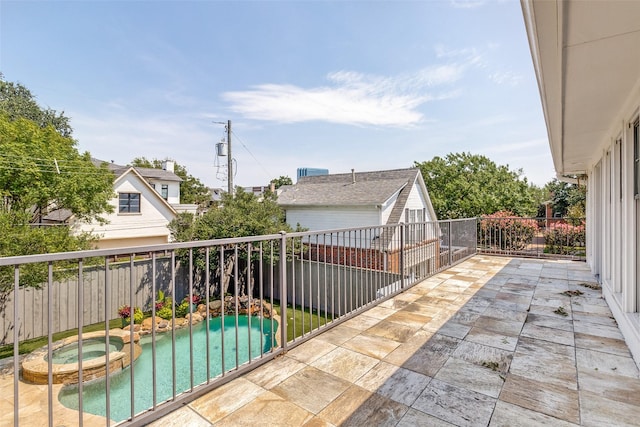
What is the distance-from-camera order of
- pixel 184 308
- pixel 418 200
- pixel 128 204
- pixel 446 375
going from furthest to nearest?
pixel 418 200, pixel 128 204, pixel 184 308, pixel 446 375

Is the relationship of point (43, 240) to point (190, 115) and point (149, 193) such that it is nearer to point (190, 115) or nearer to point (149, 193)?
point (149, 193)

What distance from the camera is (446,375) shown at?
2.17 meters

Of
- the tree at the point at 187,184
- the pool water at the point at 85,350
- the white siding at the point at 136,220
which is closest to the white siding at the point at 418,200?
the pool water at the point at 85,350

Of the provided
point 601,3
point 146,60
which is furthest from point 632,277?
point 146,60

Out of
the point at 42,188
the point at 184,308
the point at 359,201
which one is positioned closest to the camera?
the point at 184,308

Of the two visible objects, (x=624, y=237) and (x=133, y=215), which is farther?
(x=133, y=215)

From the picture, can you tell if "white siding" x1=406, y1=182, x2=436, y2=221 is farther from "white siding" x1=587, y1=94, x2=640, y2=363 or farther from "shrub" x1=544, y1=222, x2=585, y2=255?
"white siding" x1=587, y1=94, x2=640, y2=363

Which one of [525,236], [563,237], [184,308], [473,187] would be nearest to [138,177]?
[184,308]

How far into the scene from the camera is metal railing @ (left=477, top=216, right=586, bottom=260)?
8.30 m

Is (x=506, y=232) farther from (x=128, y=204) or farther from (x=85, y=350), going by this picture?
(x=128, y=204)

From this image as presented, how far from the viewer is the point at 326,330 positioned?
118 inches

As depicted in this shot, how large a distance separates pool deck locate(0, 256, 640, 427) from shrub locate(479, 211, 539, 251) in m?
4.77

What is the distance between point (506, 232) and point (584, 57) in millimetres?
8152

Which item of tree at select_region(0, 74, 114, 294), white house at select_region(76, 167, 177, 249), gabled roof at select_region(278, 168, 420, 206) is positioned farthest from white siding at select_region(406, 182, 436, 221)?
tree at select_region(0, 74, 114, 294)
